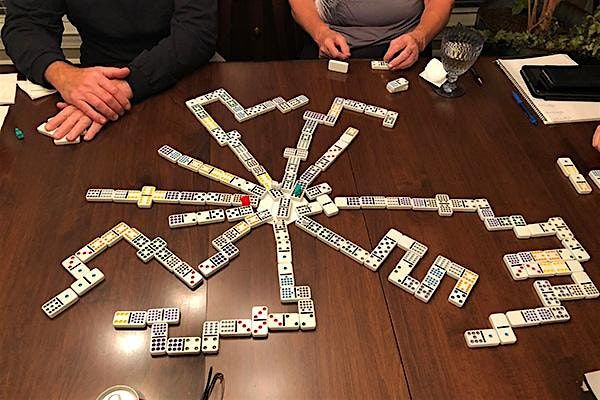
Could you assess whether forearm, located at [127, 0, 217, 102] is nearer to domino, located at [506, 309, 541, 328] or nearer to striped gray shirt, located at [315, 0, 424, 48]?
striped gray shirt, located at [315, 0, 424, 48]

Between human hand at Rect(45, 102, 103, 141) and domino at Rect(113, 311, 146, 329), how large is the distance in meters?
0.58

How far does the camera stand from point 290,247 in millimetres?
1156

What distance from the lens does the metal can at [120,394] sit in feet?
2.86

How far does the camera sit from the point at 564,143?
1.46 metres

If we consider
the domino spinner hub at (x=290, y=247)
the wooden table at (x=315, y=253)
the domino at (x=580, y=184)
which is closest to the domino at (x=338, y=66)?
the wooden table at (x=315, y=253)

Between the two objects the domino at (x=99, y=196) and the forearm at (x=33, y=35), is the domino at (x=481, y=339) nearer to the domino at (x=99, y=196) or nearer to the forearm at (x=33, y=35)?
the domino at (x=99, y=196)

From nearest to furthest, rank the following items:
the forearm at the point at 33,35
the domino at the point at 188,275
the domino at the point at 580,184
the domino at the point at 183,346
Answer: the domino at the point at 183,346, the domino at the point at 188,275, the domino at the point at 580,184, the forearm at the point at 33,35

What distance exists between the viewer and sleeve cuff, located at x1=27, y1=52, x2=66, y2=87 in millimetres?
1531

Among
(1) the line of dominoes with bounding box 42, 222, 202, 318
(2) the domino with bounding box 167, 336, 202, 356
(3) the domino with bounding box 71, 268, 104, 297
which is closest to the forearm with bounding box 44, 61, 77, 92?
(1) the line of dominoes with bounding box 42, 222, 202, 318

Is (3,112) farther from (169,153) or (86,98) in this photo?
(169,153)

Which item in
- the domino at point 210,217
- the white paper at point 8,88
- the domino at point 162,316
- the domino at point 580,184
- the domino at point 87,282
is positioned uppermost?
the domino at point 580,184

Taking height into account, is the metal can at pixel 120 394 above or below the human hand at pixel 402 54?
below

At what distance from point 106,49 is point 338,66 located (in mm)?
795

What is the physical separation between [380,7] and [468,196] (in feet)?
3.07
